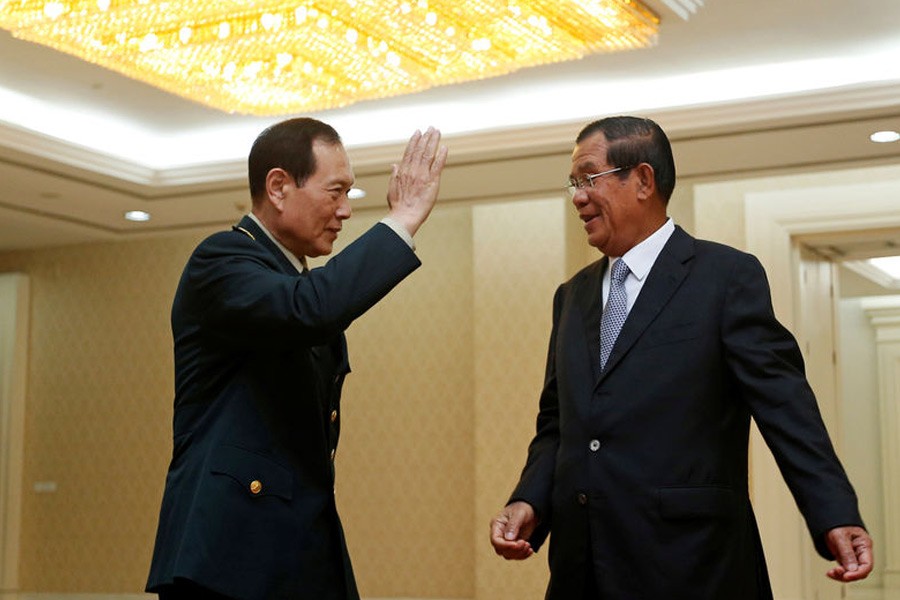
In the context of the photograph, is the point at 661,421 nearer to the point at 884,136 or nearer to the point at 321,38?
the point at 321,38

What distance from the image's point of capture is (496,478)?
10047 mm

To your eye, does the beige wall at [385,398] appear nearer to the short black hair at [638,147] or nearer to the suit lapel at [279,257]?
the short black hair at [638,147]

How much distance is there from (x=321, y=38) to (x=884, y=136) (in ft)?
12.8

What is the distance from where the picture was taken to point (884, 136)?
805 centimetres

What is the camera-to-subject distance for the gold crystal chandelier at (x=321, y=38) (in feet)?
19.6

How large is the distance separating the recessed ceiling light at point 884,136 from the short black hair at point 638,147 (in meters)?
5.48

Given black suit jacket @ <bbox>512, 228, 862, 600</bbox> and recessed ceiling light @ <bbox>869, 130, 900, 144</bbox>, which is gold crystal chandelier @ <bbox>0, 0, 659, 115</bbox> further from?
black suit jacket @ <bbox>512, 228, 862, 600</bbox>

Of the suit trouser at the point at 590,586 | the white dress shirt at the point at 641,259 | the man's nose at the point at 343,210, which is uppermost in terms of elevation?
the man's nose at the point at 343,210

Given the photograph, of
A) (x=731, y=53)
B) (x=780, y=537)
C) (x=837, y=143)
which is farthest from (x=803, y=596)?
(x=731, y=53)

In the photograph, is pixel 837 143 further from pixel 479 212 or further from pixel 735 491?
pixel 735 491

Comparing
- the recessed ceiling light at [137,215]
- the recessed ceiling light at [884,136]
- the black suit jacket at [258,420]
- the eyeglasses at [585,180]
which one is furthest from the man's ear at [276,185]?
the recessed ceiling light at [137,215]

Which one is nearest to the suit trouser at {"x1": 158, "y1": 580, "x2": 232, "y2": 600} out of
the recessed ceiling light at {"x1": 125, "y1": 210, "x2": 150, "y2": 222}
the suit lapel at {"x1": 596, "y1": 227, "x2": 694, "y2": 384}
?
the suit lapel at {"x1": 596, "y1": 227, "x2": 694, "y2": 384}

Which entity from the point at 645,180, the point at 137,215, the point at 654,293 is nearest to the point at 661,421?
the point at 654,293

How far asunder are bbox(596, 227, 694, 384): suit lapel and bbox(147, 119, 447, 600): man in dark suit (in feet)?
2.18
